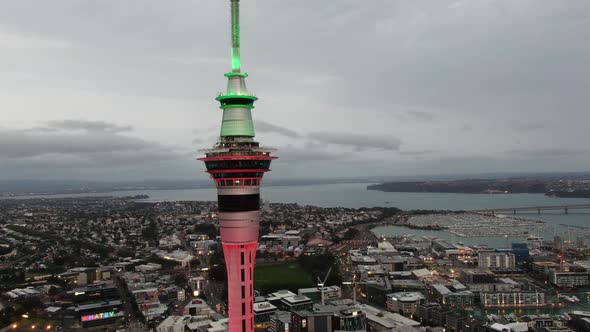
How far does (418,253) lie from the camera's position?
68312mm

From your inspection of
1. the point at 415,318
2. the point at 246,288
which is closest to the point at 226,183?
the point at 246,288

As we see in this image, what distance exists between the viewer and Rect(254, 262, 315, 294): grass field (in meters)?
48.1

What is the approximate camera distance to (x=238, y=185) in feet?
56.7

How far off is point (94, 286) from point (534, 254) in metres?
55.4

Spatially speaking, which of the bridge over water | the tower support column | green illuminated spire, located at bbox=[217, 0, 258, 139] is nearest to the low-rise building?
the tower support column

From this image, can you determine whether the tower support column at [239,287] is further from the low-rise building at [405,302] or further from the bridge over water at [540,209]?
the bridge over water at [540,209]

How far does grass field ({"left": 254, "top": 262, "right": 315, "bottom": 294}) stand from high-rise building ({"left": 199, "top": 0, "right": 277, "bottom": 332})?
98.5 feet

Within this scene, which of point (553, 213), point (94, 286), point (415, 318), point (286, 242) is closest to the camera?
point (415, 318)

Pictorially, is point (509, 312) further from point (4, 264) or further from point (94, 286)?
point (4, 264)

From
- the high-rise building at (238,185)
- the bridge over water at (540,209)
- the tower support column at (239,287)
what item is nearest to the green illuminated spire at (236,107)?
the high-rise building at (238,185)

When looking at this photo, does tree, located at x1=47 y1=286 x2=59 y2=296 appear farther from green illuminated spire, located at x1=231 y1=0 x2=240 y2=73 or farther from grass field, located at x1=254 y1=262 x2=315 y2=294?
green illuminated spire, located at x1=231 y1=0 x2=240 y2=73

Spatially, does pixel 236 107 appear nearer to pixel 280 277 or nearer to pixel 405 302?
pixel 405 302

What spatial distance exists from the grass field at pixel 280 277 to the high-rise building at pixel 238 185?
30020mm

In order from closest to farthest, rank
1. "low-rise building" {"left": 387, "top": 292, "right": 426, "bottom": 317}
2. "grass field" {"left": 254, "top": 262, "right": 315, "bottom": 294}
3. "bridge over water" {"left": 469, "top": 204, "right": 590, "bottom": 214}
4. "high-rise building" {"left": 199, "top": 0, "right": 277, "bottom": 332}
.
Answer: "high-rise building" {"left": 199, "top": 0, "right": 277, "bottom": 332} → "low-rise building" {"left": 387, "top": 292, "right": 426, "bottom": 317} → "grass field" {"left": 254, "top": 262, "right": 315, "bottom": 294} → "bridge over water" {"left": 469, "top": 204, "right": 590, "bottom": 214}
